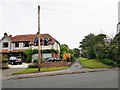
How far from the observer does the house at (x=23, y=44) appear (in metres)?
60.9

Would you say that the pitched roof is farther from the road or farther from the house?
the road

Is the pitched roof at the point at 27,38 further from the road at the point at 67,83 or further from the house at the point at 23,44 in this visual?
the road at the point at 67,83

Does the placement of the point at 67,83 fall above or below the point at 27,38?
below

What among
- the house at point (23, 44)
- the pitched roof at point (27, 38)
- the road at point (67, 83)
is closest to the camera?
the road at point (67, 83)

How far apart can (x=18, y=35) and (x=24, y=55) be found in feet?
28.3

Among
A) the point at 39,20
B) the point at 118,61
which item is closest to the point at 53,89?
the point at 39,20

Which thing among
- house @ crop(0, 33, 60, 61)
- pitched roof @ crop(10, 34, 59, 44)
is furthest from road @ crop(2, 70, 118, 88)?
pitched roof @ crop(10, 34, 59, 44)

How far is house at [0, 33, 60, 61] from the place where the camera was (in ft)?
200

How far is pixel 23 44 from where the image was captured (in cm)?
6362

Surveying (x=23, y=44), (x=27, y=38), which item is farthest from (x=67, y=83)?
(x=27, y=38)

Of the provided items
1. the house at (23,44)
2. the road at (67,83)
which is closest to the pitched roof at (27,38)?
the house at (23,44)

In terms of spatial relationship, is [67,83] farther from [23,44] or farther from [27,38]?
[27,38]

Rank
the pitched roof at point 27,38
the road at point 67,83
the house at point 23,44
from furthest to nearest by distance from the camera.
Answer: the pitched roof at point 27,38
the house at point 23,44
the road at point 67,83

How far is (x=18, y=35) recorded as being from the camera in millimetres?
67938
